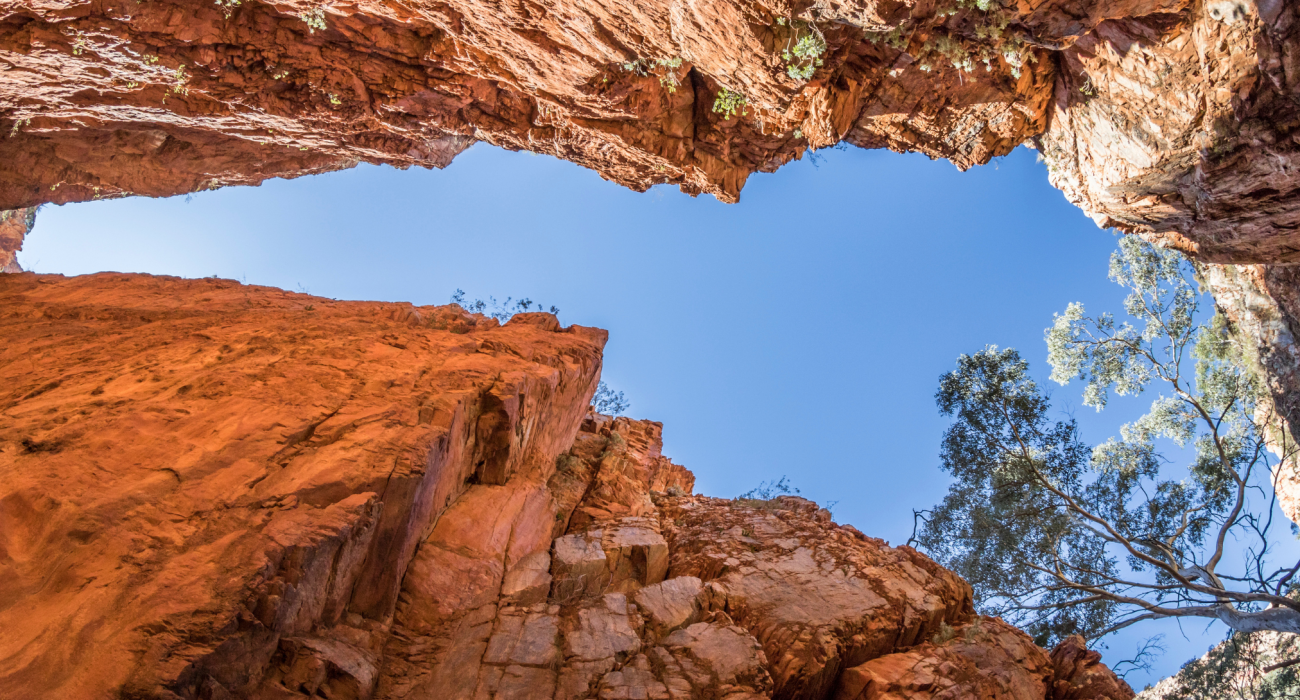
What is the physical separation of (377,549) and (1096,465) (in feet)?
79.9

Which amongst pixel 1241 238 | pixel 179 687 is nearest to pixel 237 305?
pixel 179 687

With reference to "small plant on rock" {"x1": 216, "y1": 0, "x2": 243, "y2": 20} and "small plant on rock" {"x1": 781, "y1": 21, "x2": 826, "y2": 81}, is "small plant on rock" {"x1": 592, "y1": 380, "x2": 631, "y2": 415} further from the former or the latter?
"small plant on rock" {"x1": 216, "y1": 0, "x2": 243, "y2": 20}

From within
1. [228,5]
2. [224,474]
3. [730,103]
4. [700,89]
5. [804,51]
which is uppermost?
[700,89]

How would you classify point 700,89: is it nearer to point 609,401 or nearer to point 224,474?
point 224,474

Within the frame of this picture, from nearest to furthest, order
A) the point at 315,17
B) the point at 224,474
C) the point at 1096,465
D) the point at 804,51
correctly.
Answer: the point at 224,474, the point at 804,51, the point at 315,17, the point at 1096,465

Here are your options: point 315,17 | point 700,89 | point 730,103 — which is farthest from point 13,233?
→ point 730,103

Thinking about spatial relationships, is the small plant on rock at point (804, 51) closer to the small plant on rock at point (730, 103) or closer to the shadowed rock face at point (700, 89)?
the shadowed rock face at point (700, 89)

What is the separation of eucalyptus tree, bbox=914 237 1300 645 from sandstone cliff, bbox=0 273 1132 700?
335 inches

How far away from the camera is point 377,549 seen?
7609mm

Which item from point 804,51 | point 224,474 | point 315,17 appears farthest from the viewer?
point 315,17

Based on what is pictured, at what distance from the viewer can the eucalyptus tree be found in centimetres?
1641

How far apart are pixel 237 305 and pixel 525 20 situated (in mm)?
10023

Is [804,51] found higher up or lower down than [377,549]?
higher up

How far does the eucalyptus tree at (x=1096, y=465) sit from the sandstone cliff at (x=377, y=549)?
27.9 feet
